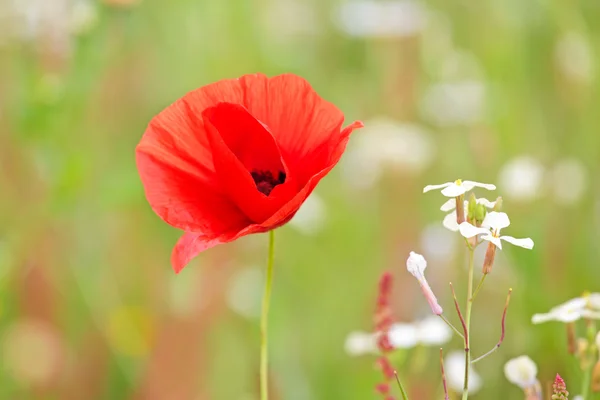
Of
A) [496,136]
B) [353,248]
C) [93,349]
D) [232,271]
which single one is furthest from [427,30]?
[93,349]

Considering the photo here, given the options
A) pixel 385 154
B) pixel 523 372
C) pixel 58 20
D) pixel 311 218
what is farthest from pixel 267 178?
pixel 385 154

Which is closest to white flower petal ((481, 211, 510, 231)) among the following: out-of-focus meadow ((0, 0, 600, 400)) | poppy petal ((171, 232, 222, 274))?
poppy petal ((171, 232, 222, 274))

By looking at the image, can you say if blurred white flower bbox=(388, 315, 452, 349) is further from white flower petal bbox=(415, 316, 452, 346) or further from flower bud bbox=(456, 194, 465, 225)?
flower bud bbox=(456, 194, 465, 225)

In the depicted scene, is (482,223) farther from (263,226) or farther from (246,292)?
(246,292)

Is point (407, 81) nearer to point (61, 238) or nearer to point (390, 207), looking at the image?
point (390, 207)

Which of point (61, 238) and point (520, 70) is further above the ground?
point (520, 70)

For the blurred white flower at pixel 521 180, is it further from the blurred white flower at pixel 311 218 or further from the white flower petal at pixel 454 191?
the white flower petal at pixel 454 191

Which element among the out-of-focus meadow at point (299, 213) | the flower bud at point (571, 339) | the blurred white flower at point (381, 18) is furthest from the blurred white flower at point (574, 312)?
the blurred white flower at point (381, 18)
